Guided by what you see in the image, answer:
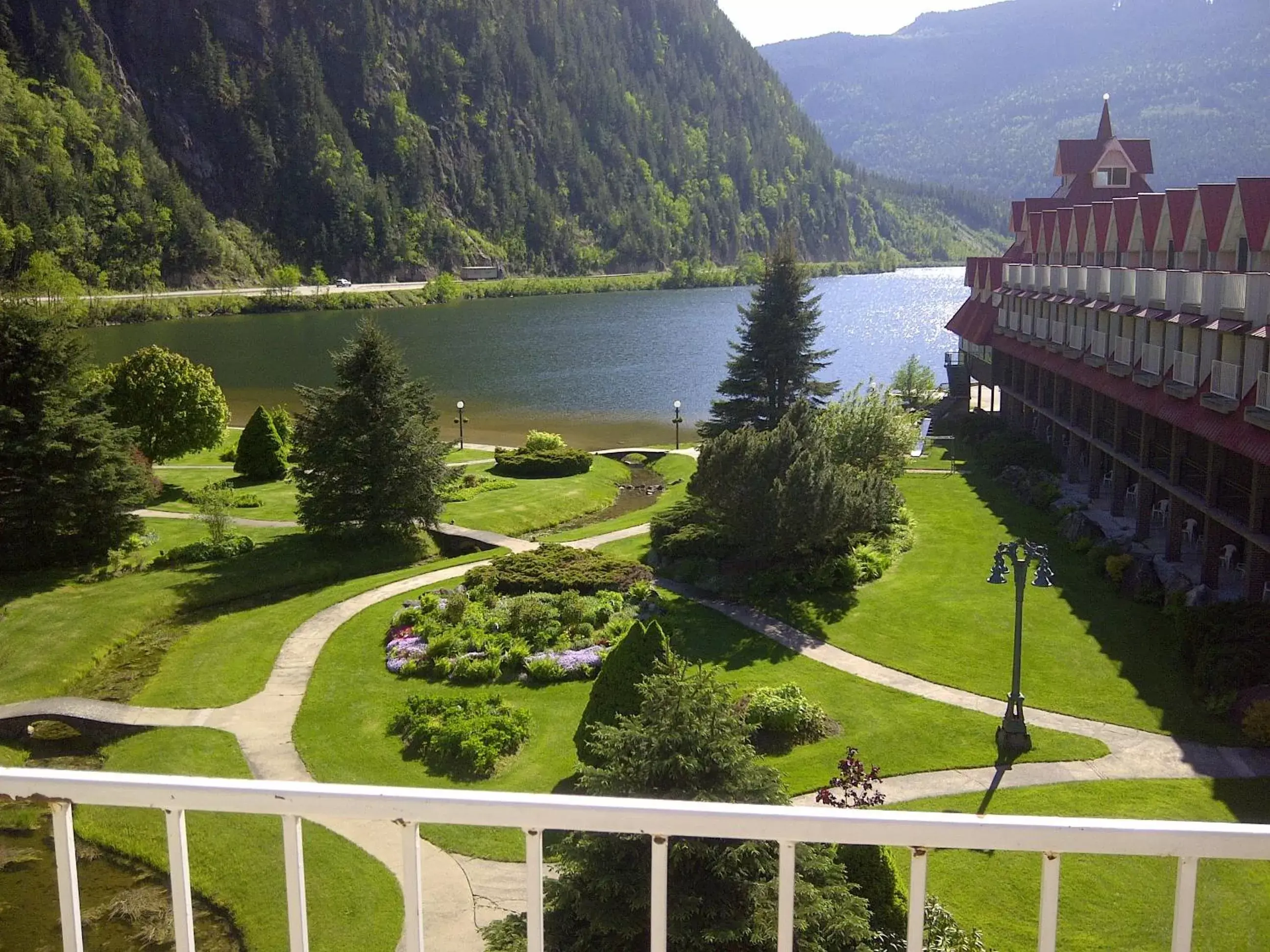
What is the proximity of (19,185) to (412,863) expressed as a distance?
497ft

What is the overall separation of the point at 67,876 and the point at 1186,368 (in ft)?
82.0

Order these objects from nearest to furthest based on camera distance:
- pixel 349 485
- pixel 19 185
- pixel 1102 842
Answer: pixel 1102 842 < pixel 349 485 < pixel 19 185

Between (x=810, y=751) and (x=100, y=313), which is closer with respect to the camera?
(x=810, y=751)

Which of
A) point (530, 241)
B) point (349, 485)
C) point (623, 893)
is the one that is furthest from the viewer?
point (530, 241)

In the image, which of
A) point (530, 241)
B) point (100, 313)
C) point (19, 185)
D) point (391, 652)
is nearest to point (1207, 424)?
point (391, 652)

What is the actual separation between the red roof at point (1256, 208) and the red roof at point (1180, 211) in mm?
3224

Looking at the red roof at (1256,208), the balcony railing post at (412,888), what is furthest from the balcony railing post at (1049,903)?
the red roof at (1256,208)

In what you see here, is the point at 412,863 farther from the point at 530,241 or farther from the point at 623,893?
the point at 530,241

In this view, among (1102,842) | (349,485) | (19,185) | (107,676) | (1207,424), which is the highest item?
(19,185)

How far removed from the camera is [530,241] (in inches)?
7470

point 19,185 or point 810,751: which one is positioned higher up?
point 19,185

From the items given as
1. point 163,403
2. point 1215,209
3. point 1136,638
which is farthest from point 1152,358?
point 163,403

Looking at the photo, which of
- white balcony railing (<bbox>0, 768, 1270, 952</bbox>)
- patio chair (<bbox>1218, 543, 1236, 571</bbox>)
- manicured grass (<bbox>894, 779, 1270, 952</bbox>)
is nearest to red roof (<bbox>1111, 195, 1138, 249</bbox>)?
patio chair (<bbox>1218, 543, 1236, 571</bbox>)

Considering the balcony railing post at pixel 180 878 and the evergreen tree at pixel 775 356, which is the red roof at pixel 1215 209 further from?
the balcony railing post at pixel 180 878
